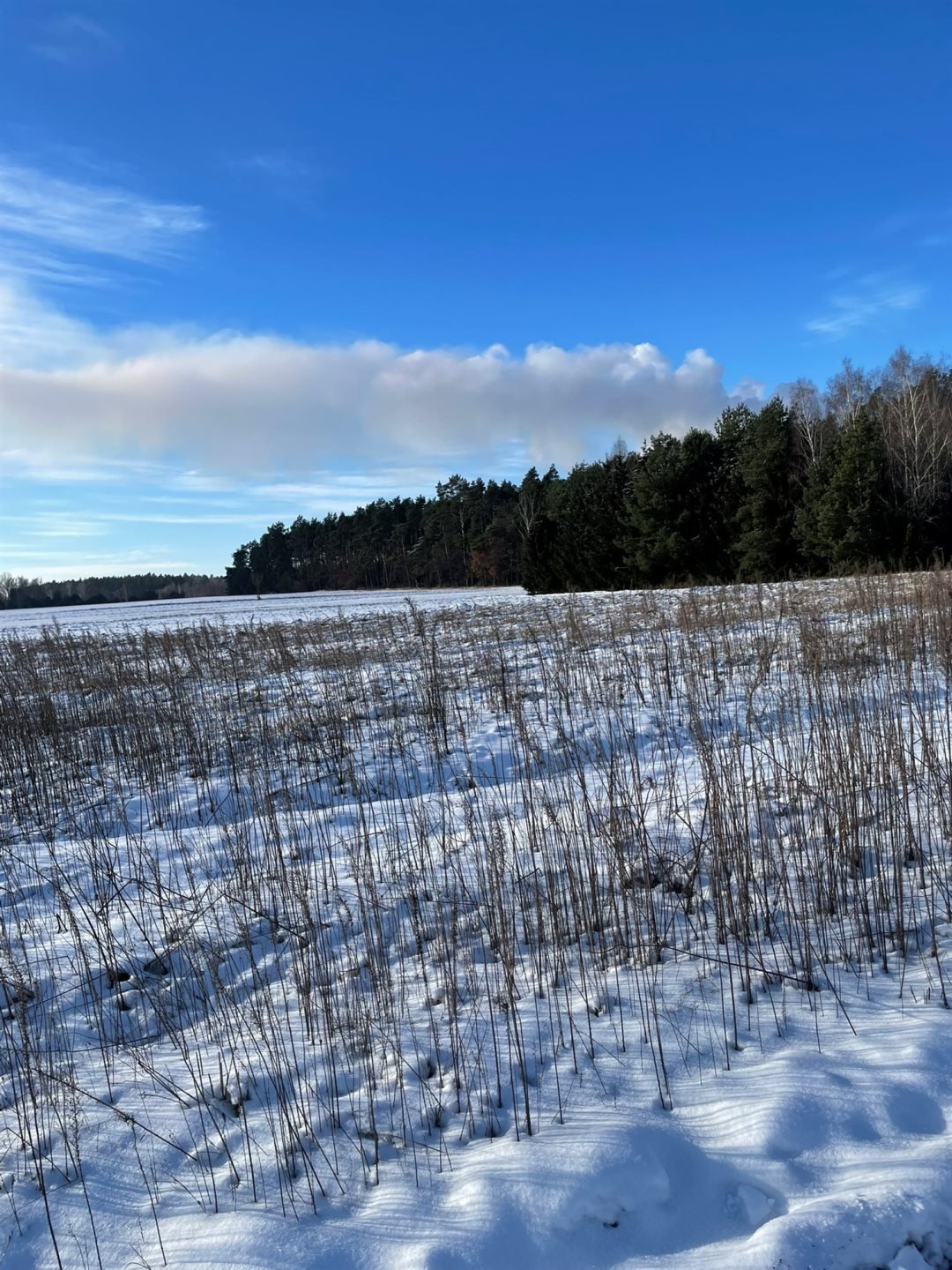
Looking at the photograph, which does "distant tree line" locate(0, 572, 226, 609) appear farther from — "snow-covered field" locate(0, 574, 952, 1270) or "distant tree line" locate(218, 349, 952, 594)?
"snow-covered field" locate(0, 574, 952, 1270)

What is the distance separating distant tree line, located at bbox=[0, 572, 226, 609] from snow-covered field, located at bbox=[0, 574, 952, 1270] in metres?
66.6

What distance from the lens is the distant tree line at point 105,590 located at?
78500 millimetres

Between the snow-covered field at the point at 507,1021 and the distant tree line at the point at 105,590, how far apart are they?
66572 mm

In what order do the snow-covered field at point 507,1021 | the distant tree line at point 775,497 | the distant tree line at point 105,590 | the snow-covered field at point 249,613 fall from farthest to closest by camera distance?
1. the distant tree line at point 105,590
2. the distant tree line at point 775,497
3. the snow-covered field at point 249,613
4. the snow-covered field at point 507,1021

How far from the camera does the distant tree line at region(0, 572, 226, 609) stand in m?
78.5

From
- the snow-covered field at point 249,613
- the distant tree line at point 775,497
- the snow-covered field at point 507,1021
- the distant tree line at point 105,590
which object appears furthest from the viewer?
the distant tree line at point 105,590

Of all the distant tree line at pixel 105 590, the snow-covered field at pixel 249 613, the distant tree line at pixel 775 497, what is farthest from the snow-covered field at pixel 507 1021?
the distant tree line at pixel 105 590

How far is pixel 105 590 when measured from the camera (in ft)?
312

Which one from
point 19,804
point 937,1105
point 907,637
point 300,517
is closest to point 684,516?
point 907,637

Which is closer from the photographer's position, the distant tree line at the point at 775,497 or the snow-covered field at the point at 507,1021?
the snow-covered field at the point at 507,1021

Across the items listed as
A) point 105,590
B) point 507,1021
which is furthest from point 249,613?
point 105,590

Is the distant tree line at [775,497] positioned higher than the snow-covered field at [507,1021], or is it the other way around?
the distant tree line at [775,497]

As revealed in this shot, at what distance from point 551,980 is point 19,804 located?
5.98 metres

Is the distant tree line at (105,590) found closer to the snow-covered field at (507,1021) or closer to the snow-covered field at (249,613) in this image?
the snow-covered field at (249,613)
